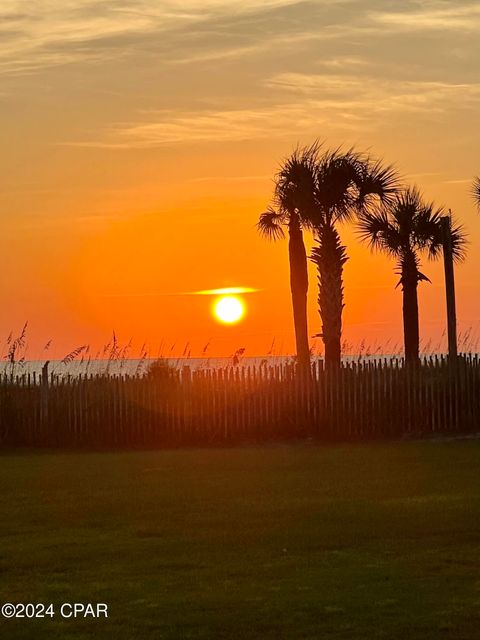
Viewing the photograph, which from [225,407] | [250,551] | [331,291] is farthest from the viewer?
[331,291]

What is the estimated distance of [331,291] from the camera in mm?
31672

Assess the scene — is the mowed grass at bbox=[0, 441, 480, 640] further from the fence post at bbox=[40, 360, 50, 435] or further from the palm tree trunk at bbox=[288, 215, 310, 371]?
the palm tree trunk at bbox=[288, 215, 310, 371]

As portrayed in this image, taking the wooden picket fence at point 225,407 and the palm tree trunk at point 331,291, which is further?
the palm tree trunk at point 331,291

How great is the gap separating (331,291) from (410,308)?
380 cm

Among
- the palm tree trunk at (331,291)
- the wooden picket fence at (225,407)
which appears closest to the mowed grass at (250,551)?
the wooden picket fence at (225,407)

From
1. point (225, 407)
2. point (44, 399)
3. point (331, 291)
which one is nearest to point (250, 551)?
point (225, 407)

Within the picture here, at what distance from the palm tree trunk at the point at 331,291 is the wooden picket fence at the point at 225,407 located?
5053 millimetres

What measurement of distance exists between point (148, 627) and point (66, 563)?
8.21 feet

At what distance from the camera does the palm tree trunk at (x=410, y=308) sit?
113 ft

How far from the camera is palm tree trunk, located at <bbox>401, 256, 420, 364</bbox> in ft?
113

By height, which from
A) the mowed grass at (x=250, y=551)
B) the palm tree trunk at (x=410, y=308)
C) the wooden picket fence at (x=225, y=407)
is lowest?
the mowed grass at (x=250, y=551)

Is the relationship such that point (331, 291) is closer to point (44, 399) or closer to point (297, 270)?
point (297, 270)

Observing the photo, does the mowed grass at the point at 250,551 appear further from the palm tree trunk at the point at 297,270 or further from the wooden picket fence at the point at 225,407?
the palm tree trunk at the point at 297,270

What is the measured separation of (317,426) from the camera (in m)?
26.2
